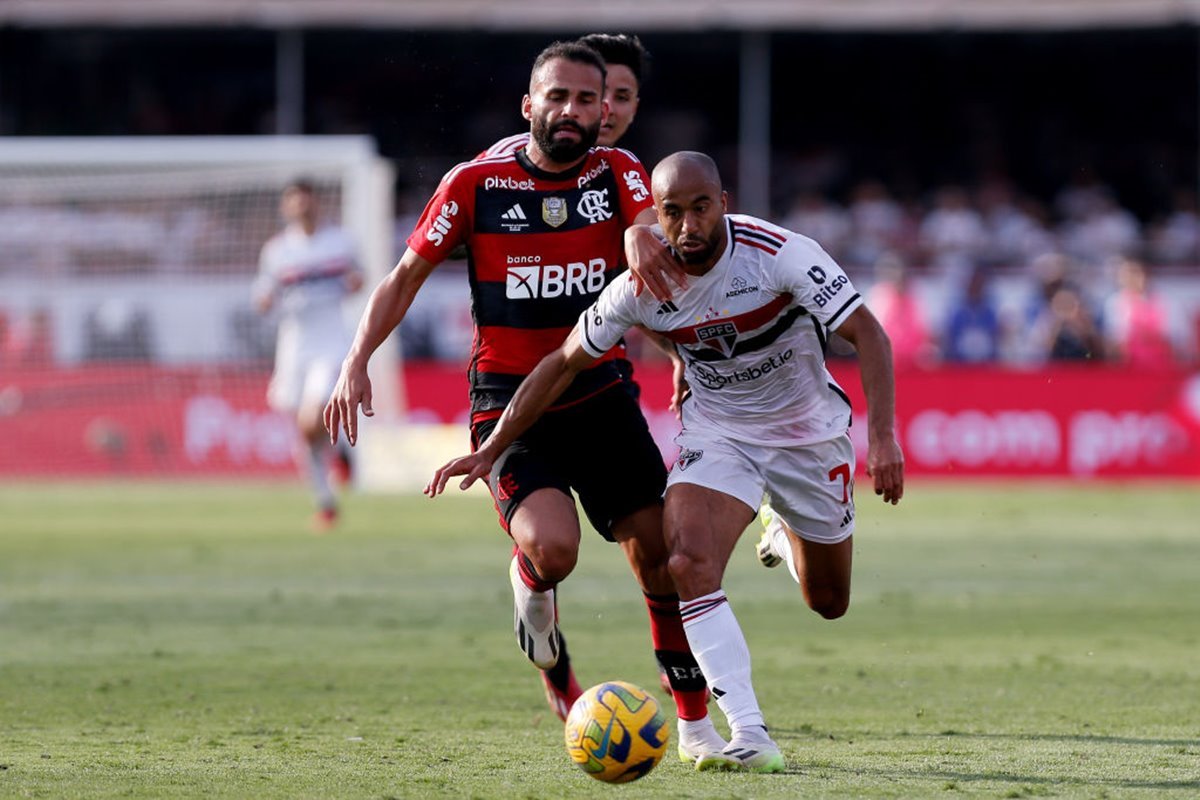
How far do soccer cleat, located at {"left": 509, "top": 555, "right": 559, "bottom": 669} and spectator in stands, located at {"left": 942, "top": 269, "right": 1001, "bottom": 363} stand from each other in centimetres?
1666

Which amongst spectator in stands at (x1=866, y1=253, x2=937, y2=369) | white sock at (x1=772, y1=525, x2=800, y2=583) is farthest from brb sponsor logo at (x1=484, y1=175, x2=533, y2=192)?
spectator in stands at (x1=866, y1=253, x2=937, y2=369)

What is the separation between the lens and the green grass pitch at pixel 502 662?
633cm

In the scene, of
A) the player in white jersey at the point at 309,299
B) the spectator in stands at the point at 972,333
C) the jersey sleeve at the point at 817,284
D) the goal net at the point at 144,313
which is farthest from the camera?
the spectator in stands at the point at 972,333

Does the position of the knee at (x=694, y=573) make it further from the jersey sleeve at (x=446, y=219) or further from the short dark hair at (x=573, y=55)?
the short dark hair at (x=573, y=55)

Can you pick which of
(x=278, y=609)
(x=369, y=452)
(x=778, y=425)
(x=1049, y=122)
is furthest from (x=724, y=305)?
(x=1049, y=122)

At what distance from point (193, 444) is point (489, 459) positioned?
15.2 m

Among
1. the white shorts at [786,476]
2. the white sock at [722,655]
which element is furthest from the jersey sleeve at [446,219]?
the white sock at [722,655]

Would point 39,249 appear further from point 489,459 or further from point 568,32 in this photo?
point 489,459

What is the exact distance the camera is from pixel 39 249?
2169 cm

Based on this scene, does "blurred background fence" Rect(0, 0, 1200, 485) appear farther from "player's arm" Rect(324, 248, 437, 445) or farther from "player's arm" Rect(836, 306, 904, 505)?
"player's arm" Rect(836, 306, 904, 505)

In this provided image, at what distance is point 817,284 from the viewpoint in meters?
6.64

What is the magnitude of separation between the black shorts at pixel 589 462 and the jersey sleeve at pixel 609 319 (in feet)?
2.40

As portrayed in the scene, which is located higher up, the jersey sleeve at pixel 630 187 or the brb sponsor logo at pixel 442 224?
the jersey sleeve at pixel 630 187

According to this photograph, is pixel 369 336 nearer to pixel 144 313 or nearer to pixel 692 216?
pixel 692 216
